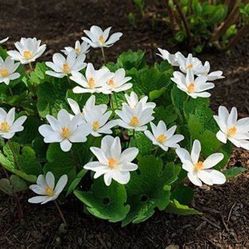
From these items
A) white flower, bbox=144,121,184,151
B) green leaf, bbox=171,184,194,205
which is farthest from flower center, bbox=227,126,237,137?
green leaf, bbox=171,184,194,205

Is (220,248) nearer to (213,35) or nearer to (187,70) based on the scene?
(187,70)

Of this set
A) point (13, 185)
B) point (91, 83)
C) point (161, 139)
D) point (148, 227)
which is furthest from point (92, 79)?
point (148, 227)

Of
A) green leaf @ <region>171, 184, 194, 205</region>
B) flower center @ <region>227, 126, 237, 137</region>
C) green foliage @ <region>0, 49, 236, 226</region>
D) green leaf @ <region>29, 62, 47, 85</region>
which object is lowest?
green leaf @ <region>171, 184, 194, 205</region>

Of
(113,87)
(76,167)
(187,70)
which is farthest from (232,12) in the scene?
(76,167)

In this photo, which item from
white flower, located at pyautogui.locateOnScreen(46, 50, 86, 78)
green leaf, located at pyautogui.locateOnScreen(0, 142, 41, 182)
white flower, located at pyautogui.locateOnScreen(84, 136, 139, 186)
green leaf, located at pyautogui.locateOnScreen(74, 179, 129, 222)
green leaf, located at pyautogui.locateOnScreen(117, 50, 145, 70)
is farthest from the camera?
green leaf, located at pyautogui.locateOnScreen(117, 50, 145, 70)

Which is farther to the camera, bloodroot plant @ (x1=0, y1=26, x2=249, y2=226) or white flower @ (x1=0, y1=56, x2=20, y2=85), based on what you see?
white flower @ (x1=0, y1=56, x2=20, y2=85)

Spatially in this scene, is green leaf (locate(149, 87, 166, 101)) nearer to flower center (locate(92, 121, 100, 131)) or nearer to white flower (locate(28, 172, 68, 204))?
flower center (locate(92, 121, 100, 131))

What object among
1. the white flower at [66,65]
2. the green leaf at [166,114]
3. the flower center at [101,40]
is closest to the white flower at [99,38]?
the flower center at [101,40]

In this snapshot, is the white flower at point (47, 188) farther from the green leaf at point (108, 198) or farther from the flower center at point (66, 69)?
the flower center at point (66, 69)
